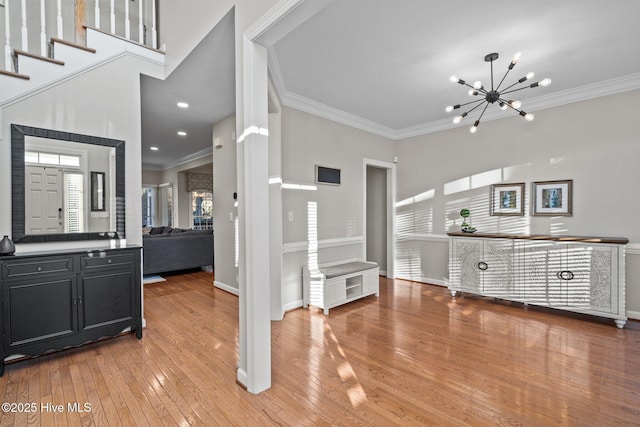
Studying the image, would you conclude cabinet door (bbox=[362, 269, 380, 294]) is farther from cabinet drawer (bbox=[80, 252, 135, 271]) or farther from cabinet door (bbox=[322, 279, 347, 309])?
cabinet drawer (bbox=[80, 252, 135, 271])

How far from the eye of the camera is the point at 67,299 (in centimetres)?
245

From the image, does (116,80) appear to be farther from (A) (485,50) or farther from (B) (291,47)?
(A) (485,50)

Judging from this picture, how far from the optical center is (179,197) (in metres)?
8.48

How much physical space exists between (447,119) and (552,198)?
1.87 meters

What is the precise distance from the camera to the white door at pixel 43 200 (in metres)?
2.48

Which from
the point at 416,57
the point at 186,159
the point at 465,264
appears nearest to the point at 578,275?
→ the point at 465,264

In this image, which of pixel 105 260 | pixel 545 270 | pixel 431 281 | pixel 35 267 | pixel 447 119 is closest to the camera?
pixel 35 267

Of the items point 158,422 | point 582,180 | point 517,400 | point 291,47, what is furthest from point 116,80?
point 582,180

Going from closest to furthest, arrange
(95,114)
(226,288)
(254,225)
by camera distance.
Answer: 1. (254,225)
2. (95,114)
3. (226,288)

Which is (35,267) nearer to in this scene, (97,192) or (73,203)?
(73,203)

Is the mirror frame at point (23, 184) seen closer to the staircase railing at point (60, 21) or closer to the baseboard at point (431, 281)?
the staircase railing at point (60, 21)

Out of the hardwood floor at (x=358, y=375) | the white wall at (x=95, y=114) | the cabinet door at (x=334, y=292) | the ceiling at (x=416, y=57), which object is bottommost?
the hardwood floor at (x=358, y=375)

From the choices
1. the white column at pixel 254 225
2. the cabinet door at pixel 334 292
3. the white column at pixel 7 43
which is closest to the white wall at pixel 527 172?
the cabinet door at pixel 334 292

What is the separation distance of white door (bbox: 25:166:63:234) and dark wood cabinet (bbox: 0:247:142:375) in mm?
380
